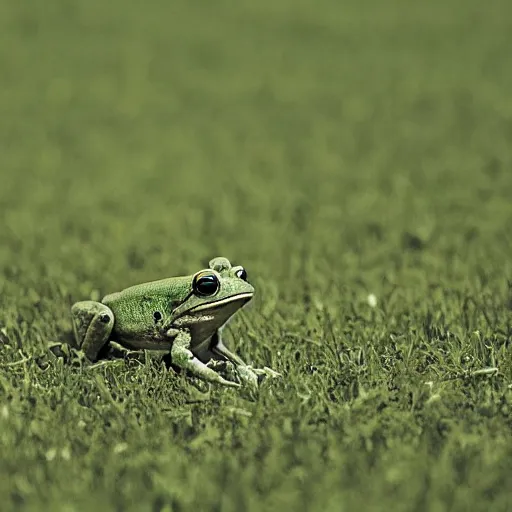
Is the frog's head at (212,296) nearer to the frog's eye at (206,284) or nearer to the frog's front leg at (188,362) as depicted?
the frog's eye at (206,284)

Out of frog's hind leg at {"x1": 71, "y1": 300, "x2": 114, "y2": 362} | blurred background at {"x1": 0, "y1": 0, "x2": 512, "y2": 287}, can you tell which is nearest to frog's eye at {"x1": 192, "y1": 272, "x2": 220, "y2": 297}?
frog's hind leg at {"x1": 71, "y1": 300, "x2": 114, "y2": 362}

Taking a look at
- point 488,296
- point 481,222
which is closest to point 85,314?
point 488,296

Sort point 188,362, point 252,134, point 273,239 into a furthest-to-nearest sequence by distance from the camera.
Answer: point 252,134
point 273,239
point 188,362

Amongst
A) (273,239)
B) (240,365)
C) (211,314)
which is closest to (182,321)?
(211,314)

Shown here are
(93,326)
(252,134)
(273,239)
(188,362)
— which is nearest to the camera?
(188,362)

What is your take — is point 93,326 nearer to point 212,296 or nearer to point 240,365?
point 212,296

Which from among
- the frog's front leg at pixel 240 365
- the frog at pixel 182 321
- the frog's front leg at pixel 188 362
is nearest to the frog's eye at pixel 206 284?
the frog at pixel 182 321
